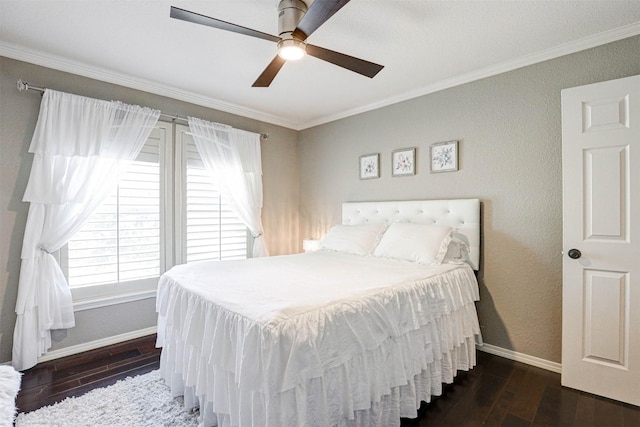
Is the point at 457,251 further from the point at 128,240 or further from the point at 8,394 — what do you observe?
the point at 128,240

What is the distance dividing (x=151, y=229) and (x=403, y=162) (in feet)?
9.03

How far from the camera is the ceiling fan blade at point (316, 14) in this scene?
4.67 ft

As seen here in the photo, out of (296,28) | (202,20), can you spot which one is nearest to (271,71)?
(296,28)

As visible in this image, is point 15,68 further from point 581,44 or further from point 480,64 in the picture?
point 581,44

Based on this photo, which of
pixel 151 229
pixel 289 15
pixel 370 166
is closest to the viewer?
pixel 289 15

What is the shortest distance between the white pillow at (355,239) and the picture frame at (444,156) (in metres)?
0.81

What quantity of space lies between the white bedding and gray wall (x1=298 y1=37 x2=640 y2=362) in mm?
461

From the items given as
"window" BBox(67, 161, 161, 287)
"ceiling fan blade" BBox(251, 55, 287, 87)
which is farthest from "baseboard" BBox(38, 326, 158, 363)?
"ceiling fan blade" BBox(251, 55, 287, 87)

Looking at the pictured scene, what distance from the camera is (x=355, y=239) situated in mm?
3160

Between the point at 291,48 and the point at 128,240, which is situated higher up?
the point at 291,48

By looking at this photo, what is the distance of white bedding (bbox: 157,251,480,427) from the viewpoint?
1.26m

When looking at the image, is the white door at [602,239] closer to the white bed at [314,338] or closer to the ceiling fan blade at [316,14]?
the white bed at [314,338]

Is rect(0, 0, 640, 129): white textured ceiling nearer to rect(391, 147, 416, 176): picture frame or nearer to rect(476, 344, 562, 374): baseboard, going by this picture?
rect(391, 147, 416, 176): picture frame

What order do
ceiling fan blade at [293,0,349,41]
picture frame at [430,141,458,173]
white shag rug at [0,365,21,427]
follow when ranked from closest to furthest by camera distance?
white shag rug at [0,365,21,427] < ceiling fan blade at [293,0,349,41] < picture frame at [430,141,458,173]
